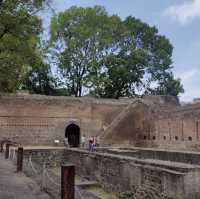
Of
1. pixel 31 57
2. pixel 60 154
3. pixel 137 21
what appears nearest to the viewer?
pixel 31 57

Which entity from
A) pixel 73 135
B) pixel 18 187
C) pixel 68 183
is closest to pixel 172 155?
pixel 18 187

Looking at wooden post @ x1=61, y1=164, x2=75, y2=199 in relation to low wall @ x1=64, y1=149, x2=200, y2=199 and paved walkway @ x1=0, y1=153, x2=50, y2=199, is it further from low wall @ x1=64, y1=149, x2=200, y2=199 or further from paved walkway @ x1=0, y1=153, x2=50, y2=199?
low wall @ x1=64, y1=149, x2=200, y2=199

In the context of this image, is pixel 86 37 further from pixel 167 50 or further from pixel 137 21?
pixel 167 50

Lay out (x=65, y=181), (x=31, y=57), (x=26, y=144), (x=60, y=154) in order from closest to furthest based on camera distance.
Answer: (x=65, y=181)
(x=31, y=57)
(x=60, y=154)
(x=26, y=144)

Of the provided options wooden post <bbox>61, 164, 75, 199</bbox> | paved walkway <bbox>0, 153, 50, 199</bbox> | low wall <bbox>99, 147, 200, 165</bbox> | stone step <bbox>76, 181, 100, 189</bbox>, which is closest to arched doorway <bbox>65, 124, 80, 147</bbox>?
low wall <bbox>99, 147, 200, 165</bbox>

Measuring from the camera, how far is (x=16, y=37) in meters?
13.2

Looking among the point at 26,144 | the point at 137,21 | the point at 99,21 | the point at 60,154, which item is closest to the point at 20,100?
the point at 26,144

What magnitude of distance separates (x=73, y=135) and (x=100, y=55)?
12.1 m

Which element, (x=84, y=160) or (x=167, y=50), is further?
(x=167, y=50)

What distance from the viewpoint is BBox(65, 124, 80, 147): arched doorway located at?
33.8 meters

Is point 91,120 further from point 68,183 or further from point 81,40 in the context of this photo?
point 68,183

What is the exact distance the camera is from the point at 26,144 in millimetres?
31219

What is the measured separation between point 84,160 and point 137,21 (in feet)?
106

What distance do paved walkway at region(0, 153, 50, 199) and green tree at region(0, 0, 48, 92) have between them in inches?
144
